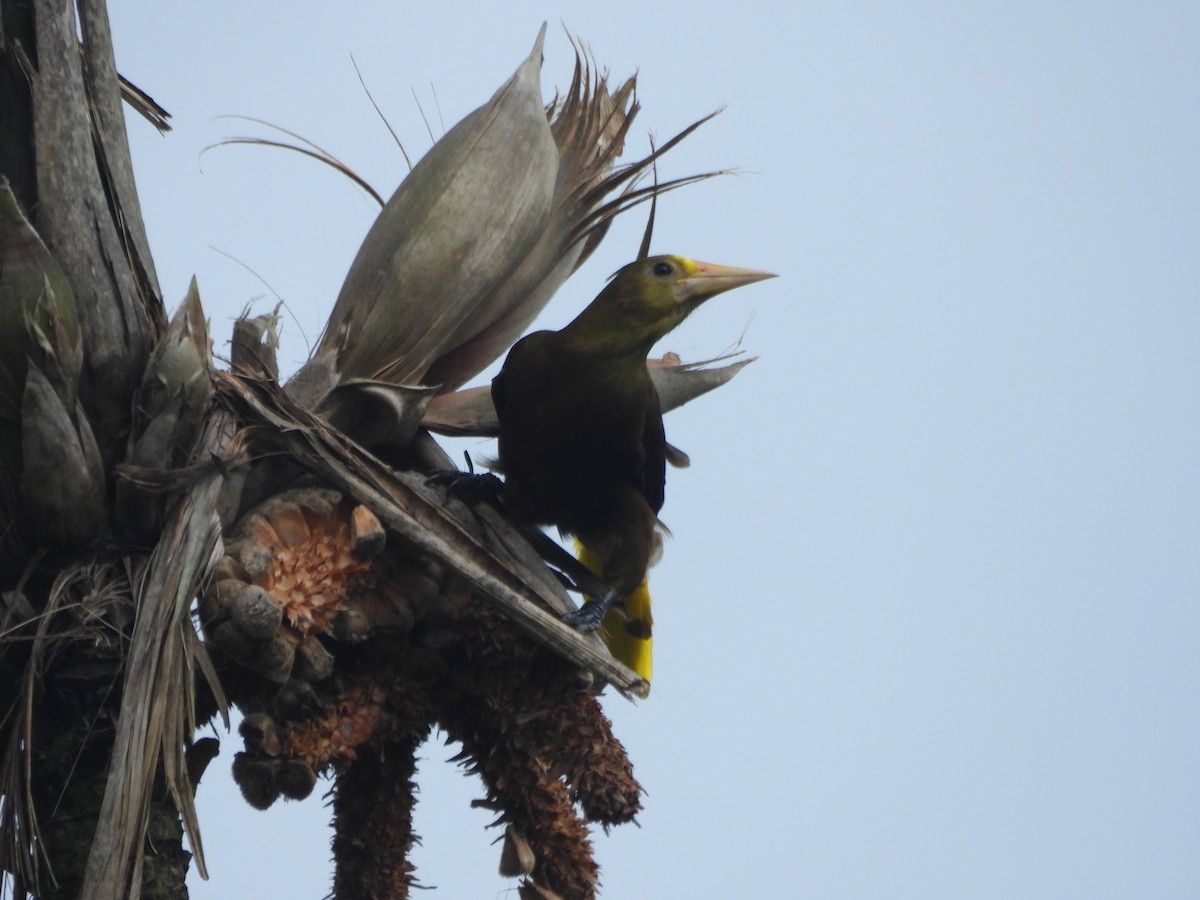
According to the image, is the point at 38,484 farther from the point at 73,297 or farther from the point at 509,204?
the point at 509,204

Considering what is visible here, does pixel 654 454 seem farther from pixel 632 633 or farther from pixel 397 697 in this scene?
pixel 397 697

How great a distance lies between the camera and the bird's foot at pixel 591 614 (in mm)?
3231

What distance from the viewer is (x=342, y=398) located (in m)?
3.32

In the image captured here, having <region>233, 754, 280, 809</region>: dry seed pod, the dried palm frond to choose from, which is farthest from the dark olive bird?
<region>233, 754, 280, 809</region>: dry seed pod

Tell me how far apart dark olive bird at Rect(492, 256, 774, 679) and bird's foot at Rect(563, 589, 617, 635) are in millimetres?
63

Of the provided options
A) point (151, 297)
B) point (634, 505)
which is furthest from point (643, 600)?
point (151, 297)

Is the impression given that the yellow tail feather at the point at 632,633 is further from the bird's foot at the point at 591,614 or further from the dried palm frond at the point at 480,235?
the dried palm frond at the point at 480,235

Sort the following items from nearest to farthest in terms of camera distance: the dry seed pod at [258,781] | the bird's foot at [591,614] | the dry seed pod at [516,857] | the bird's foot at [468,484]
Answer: the dry seed pod at [258,781] < the dry seed pod at [516,857] < the bird's foot at [591,614] < the bird's foot at [468,484]

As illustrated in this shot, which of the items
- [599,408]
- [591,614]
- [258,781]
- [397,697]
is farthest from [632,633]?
[258,781]

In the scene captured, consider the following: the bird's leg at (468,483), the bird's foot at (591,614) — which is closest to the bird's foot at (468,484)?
the bird's leg at (468,483)

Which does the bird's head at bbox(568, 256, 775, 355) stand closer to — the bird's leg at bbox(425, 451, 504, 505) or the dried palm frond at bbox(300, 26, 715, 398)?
the dried palm frond at bbox(300, 26, 715, 398)

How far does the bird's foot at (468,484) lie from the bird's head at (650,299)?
55cm

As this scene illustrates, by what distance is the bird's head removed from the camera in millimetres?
4258

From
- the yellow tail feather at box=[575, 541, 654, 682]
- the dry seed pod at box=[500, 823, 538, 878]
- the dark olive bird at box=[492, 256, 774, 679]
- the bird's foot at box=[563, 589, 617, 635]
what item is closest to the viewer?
the dry seed pod at box=[500, 823, 538, 878]
